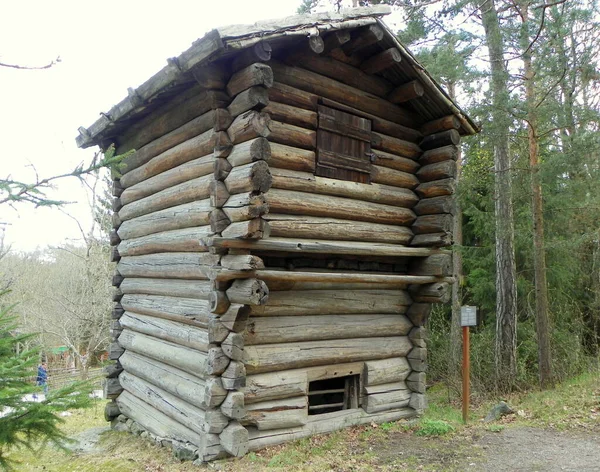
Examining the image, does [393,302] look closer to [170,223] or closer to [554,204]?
[170,223]

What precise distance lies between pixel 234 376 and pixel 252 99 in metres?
3.64

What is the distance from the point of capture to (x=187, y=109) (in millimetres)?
7719

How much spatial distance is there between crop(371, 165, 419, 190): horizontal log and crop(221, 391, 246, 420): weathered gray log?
4.10 meters

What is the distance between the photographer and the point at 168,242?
8016 mm

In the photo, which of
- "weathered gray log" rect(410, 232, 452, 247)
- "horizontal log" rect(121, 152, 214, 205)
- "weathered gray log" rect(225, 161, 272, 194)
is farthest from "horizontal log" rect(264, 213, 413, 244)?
"horizontal log" rect(121, 152, 214, 205)

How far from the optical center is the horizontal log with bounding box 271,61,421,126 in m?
7.30

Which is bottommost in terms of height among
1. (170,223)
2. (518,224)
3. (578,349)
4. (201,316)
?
(578,349)

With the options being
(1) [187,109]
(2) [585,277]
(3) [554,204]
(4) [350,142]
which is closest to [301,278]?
(4) [350,142]

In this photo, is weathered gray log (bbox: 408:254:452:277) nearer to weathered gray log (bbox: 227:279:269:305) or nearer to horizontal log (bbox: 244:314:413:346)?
horizontal log (bbox: 244:314:413:346)

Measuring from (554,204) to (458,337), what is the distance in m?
5.00

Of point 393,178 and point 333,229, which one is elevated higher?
point 393,178

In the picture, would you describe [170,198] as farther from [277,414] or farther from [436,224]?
[436,224]

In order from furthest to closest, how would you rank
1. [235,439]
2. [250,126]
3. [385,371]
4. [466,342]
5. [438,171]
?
[466,342], [438,171], [385,371], [235,439], [250,126]

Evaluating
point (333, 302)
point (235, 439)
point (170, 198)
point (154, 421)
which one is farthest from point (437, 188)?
point (154, 421)
